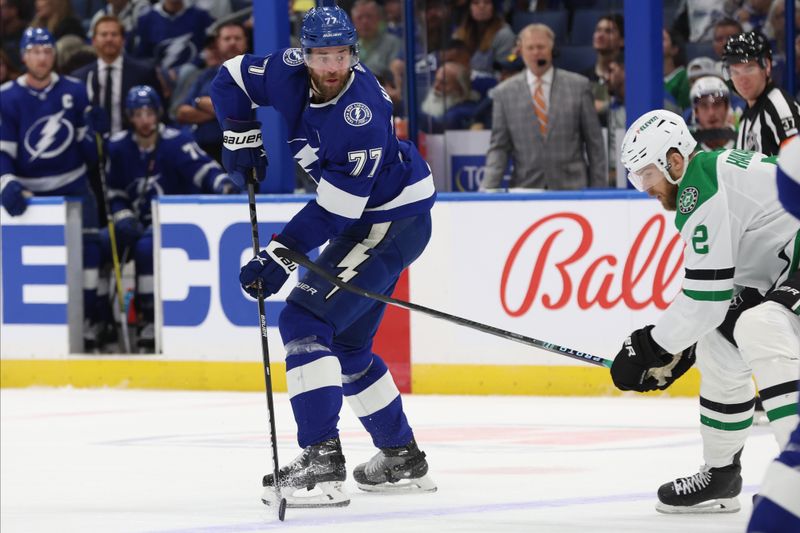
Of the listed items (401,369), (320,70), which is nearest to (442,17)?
(401,369)

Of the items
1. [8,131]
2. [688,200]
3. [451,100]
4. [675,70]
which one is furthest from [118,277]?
[688,200]

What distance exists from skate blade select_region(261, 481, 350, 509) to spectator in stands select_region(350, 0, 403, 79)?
15.0 feet

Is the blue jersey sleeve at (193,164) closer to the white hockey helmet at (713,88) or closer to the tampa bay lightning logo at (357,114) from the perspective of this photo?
the white hockey helmet at (713,88)

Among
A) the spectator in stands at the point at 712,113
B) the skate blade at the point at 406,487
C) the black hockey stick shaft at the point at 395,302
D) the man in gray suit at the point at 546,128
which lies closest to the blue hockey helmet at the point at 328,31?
the black hockey stick shaft at the point at 395,302

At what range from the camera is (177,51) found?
32.4 feet

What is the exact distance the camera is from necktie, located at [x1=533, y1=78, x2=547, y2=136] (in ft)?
27.9

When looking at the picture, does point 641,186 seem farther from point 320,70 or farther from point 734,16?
point 734,16

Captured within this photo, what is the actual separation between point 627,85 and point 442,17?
68.5 inches

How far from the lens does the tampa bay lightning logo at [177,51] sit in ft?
32.3

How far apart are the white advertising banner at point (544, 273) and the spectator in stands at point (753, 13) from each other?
6.17 feet

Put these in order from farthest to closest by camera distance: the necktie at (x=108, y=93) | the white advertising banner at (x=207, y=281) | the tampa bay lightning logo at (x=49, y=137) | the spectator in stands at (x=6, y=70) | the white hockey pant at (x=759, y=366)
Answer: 1. the spectator in stands at (x=6, y=70)
2. the necktie at (x=108, y=93)
3. the tampa bay lightning logo at (x=49, y=137)
4. the white advertising banner at (x=207, y=281)
5. the white hockey pant at (x=759, y=366)

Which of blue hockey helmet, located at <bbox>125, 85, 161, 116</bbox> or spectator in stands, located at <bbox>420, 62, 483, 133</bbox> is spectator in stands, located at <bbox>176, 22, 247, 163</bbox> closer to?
blue hockey helmet, located at <bbox>125, 85, 161, 116</bbox>

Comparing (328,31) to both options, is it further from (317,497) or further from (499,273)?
(499,273)

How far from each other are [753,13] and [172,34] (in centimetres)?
353
